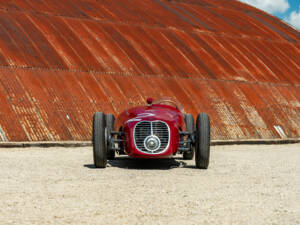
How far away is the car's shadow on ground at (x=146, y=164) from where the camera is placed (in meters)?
9.44

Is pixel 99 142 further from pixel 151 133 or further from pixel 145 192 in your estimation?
pixel 145 192

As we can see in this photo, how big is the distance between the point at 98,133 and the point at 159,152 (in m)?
1.28

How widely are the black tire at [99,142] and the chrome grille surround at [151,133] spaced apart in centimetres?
67

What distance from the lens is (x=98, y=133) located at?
350 inches

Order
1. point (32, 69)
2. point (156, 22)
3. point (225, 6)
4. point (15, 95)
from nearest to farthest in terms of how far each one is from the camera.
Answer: point (15, 95) < point (32, 69) < point (156, 22) < point (225, 6)

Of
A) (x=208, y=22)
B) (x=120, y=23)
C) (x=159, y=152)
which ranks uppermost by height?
(x=208, y=22)

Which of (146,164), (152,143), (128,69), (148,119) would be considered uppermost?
(128,69)

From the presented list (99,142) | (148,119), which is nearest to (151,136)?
(148,119)

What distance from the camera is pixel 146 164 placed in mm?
10125

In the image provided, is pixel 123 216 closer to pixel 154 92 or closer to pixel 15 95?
pixel 15 95

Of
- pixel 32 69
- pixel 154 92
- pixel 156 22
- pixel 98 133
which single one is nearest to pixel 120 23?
pixel 156 22

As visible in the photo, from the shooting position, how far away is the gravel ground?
16.5 ft

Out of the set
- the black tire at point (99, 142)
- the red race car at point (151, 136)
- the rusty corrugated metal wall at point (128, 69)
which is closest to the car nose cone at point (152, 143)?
the red race car at point (151, 136)

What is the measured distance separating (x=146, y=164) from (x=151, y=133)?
1.73m
